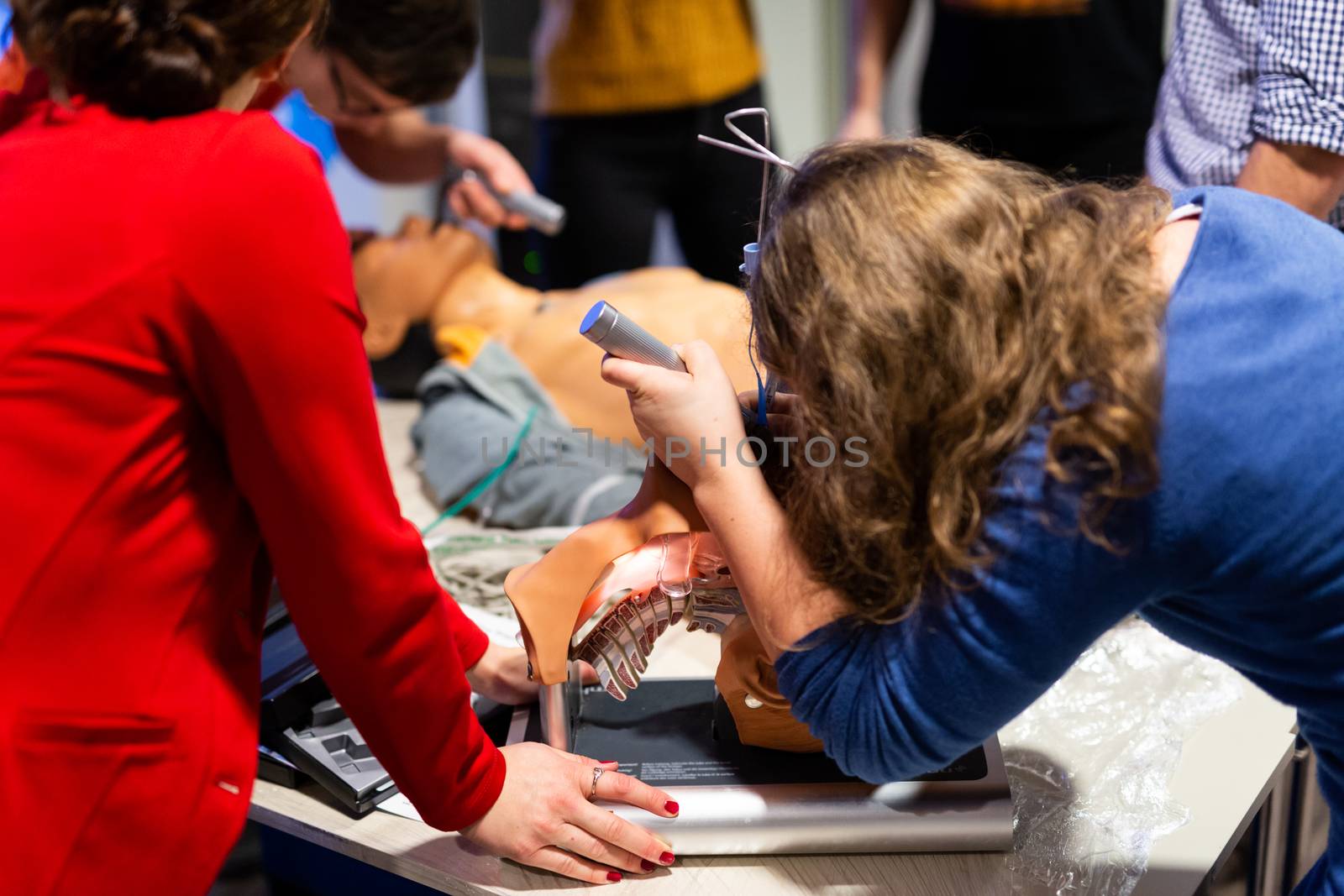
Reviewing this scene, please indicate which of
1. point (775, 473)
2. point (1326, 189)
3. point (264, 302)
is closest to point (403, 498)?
point (775, 473)

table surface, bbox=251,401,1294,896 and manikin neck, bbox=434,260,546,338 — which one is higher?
table surface, bbox=251,401,1294,896

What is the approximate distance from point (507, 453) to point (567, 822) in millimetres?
676

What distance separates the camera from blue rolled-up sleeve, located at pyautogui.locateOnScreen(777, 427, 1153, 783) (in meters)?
0.58

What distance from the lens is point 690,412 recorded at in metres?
0.71

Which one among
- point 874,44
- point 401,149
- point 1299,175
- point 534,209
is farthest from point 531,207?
point 1299,175

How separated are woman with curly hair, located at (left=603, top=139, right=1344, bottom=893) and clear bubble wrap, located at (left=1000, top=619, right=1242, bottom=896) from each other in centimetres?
15

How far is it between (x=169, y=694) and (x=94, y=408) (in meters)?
0.16

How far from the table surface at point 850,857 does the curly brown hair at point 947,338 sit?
0.23 meters

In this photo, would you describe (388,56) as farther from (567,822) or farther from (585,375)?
(567,822)

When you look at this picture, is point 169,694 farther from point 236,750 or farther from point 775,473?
point 775,473

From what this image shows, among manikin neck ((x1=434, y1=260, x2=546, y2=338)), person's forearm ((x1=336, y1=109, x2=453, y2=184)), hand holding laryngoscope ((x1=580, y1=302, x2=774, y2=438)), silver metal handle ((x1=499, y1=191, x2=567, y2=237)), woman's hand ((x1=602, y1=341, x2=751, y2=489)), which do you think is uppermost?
hand holding laryngoscope ((x1=580, y1=302, x2=774, y2=438))

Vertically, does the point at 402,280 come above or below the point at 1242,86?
below

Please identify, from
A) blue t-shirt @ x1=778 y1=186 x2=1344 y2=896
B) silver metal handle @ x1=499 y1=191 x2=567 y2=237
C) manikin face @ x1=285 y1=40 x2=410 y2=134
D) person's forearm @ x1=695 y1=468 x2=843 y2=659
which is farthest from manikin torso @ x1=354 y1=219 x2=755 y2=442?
blue t-shirt @ x1=778 y1=186 x2=1344 y2=896

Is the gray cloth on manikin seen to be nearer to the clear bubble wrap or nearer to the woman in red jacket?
the clear bubble wrap
